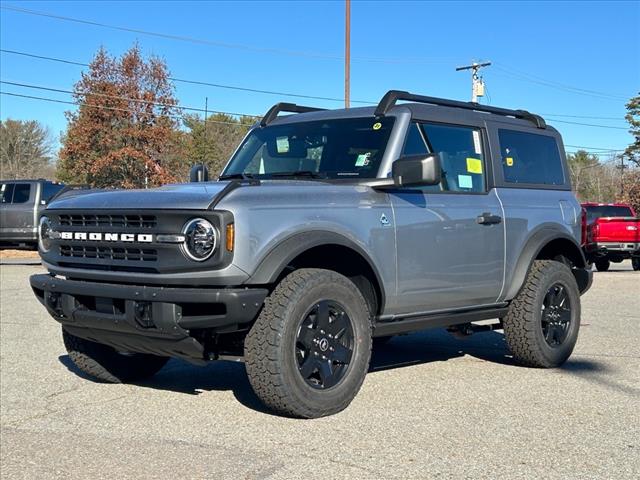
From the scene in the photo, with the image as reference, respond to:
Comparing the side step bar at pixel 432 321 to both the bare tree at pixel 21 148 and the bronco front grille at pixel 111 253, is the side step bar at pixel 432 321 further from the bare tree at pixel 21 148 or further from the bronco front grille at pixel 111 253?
the bare tree at pixel 21 148

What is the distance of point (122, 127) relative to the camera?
31.9 m

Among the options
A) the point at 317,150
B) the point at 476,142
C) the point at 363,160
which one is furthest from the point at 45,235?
the point at 476,142

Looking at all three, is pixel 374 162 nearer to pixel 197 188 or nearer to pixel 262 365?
pixel 197 188

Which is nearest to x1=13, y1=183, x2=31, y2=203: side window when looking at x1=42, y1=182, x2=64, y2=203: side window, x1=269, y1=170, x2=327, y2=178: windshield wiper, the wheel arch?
x1=42, y1=182, x2=64, y2=203: side window

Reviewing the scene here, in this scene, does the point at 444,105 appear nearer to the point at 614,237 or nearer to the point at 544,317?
the point at 544,317

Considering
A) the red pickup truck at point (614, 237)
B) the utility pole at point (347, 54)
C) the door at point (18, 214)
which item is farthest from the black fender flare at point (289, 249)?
the utility pole at point (347, 54)

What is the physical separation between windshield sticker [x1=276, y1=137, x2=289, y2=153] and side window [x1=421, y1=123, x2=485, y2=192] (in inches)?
42.4

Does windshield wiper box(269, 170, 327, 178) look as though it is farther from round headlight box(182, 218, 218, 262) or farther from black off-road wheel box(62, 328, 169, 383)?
black off-road wheel box(62, 328, 169, 383)

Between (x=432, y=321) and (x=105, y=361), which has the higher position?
(x=432, y=321)

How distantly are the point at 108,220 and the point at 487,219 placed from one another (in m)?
2.88

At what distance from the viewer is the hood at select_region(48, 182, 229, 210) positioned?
4.44 meters

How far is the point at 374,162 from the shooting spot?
5488mm

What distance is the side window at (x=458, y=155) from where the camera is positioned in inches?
233

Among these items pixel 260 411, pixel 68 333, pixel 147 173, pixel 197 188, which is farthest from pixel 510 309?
pixel 147 173
